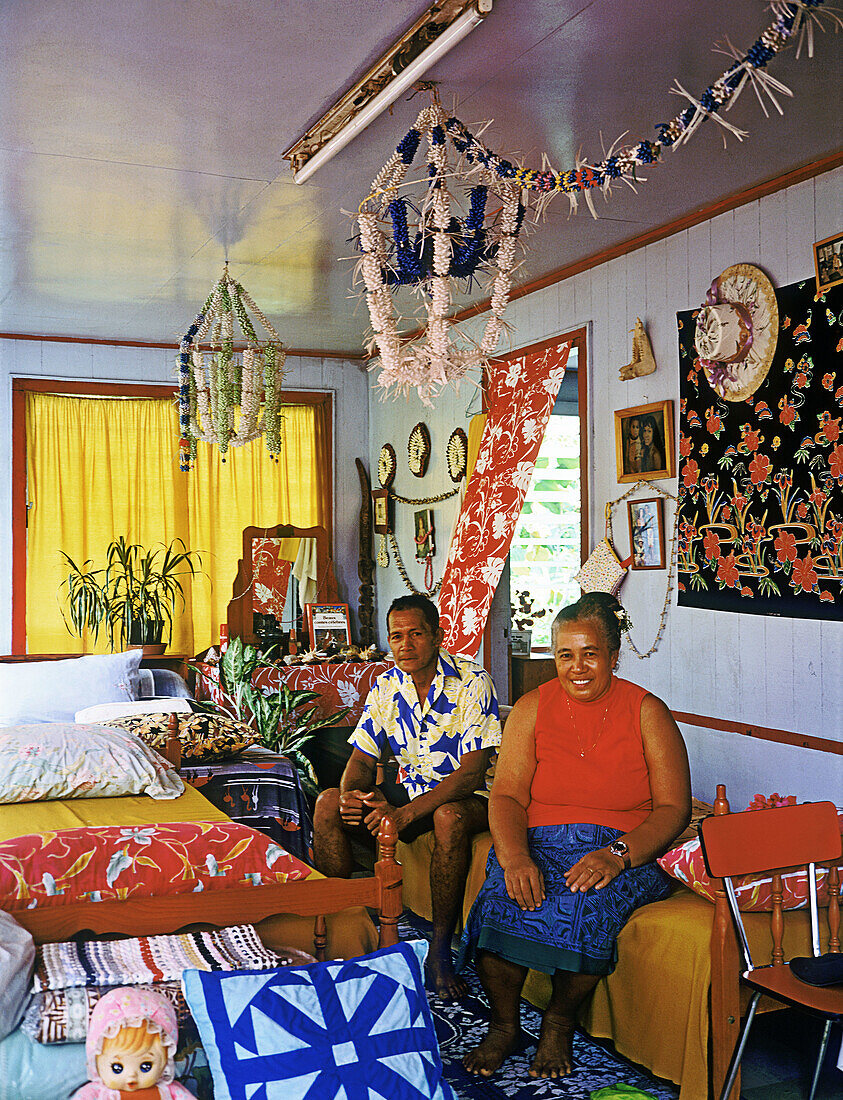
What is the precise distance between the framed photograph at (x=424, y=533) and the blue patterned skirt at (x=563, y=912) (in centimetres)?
390

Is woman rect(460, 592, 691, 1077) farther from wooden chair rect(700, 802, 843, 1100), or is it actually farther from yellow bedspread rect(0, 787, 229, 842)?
yellow bedspread rect(0, 787, 229, 842)

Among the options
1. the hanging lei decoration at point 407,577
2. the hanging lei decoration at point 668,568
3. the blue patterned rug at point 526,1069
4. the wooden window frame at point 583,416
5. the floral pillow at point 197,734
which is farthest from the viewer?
the hanging lei decoration at point 407,577

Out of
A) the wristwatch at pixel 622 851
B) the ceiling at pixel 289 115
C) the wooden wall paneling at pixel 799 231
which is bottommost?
the wristwatch at pixel 622 851

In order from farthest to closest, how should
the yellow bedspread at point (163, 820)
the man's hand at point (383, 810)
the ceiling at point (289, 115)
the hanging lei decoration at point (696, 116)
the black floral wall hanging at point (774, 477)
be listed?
the black floral wall hanging at point (774, 477) < the man's hand at point (383, 810) < the ceiling at point (289, 115) < the yellow bedspread at point (163, 820) < the hanging lei decoration at point (696, 116)

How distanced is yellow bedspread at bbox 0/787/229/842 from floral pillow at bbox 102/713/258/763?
0.35m

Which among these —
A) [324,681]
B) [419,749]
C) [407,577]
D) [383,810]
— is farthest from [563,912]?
[407,577]

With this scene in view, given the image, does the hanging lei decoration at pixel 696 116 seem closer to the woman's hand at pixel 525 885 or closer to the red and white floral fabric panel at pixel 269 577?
the woman's hand at pixel 525 885

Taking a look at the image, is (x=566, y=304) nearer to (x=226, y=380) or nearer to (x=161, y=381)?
(x=226, y=380)

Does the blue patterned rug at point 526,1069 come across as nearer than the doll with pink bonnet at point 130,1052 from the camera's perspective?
No

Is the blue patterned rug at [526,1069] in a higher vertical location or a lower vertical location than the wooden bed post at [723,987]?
lower

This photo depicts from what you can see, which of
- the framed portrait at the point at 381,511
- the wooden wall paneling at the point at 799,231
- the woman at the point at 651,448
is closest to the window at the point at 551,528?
the framed portrait at the point at 381,511

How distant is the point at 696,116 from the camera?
2289 millimetres

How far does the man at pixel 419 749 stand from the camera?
142 inches

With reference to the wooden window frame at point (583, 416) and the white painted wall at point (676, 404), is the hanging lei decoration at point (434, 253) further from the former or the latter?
the wooden window frame at point (583, 416)
